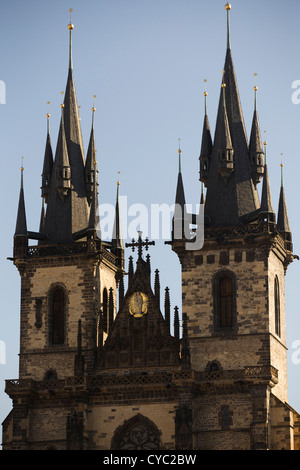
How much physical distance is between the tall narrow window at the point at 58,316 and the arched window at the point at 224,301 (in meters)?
7.68

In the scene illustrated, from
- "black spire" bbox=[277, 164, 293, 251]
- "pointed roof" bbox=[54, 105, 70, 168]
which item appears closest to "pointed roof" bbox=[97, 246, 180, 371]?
"pointed roof" bbox=[54, 105, 70, 168]

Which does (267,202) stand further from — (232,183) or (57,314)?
(57,314)

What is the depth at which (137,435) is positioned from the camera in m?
95.4

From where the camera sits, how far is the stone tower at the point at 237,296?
9381 cm

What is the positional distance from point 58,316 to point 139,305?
4166 millimetres

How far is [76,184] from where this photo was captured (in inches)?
3984

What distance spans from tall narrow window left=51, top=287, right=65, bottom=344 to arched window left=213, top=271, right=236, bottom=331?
7684mm

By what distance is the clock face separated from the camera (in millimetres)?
97062

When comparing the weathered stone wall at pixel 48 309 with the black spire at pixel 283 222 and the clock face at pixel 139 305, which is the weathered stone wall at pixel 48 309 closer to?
the clock face at pixel 139 305

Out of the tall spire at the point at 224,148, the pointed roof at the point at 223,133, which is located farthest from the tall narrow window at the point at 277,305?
the pointed roof at the point at 223,133

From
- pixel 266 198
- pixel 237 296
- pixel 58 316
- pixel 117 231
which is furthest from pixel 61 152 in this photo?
pixel 237 296

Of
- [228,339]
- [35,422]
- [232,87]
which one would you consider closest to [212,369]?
[228,339]

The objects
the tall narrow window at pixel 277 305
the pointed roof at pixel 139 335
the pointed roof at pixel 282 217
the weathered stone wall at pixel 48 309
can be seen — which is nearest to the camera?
the pointed roof at pixel 139 335
